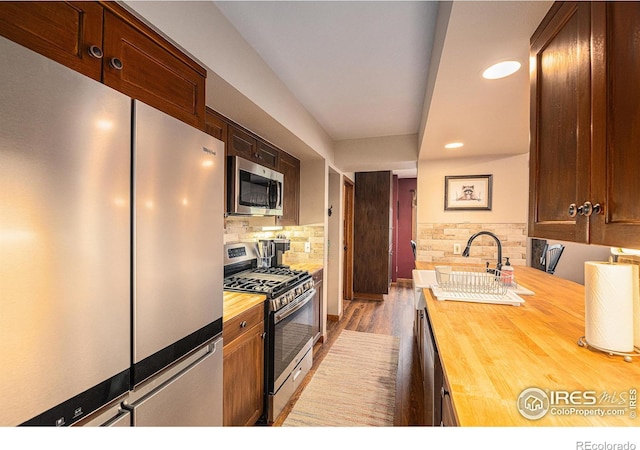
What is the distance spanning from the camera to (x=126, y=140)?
2.78 feet

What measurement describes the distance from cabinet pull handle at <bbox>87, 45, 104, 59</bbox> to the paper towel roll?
5.49 feet

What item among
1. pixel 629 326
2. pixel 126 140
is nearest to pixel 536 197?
pixel 629 326

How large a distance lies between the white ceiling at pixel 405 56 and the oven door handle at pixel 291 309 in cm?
169

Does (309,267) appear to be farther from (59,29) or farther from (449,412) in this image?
(59,29)

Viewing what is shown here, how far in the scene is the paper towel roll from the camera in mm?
818

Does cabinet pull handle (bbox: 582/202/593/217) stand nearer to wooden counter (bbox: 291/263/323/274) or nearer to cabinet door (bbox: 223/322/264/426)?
cabinet door (bbox: 223/322/264/426)

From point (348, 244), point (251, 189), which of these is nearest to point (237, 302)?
point (251, 189)

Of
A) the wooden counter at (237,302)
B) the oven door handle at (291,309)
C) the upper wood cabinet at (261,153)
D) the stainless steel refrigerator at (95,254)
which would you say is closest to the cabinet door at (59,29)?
the stainless steel refrigerator at (95,254)

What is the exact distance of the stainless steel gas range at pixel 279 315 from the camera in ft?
6.11

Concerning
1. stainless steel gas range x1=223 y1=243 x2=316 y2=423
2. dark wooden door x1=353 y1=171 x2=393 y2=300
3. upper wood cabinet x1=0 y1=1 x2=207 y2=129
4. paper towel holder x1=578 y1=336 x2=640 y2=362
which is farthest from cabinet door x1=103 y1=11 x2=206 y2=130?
dark wooden door x1=353 y1=171 x2=393 y2=300

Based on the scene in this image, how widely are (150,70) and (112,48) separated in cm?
14

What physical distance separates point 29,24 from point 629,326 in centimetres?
191

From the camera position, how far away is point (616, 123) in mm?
675

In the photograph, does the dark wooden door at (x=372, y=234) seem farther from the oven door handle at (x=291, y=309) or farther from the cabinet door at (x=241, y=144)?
the cabinet door at (x=241, y=144)
